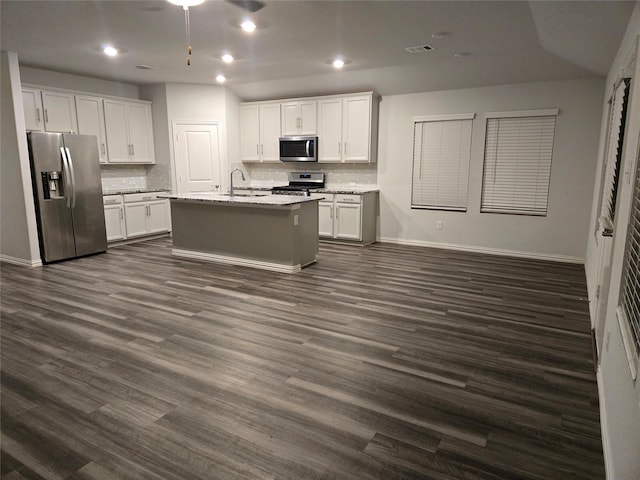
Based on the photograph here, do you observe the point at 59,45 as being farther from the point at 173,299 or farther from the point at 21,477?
the point at 21,477

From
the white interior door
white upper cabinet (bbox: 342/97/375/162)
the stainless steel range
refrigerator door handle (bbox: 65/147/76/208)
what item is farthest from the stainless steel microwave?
refrigerator door handle (bbox: 65/147/76/208)

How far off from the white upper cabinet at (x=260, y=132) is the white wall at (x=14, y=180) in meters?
3.60

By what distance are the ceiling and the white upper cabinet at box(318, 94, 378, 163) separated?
314mm

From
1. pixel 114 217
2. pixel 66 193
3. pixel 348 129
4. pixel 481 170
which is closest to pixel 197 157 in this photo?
pixel 114 217

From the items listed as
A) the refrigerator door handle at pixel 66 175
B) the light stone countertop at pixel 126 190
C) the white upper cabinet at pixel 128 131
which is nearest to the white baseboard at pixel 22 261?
the refrigerator door handle at pixel 66 175

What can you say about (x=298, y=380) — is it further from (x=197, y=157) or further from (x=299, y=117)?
(x=197, y=157)

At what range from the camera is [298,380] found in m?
2.59

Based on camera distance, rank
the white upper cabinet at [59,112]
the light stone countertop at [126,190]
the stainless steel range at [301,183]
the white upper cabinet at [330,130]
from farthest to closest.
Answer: the stainless steel range at [301,183] → the white upper cabinet at [330,130] → the light stone countertop at [126,190] → the white upper cabinet at [59,112]

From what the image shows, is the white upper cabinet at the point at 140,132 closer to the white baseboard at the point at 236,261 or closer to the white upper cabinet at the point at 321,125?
the white upper cabinet at the point at 321,125

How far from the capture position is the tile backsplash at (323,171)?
7.15 metres

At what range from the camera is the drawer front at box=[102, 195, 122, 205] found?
632cm

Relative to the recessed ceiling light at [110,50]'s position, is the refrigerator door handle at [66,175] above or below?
below

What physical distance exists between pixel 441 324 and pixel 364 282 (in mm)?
1359

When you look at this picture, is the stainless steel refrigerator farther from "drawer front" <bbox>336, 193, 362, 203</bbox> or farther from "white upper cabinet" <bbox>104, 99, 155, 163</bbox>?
"drawer front" <bbox>336, 193, 362, 203</bbox>
